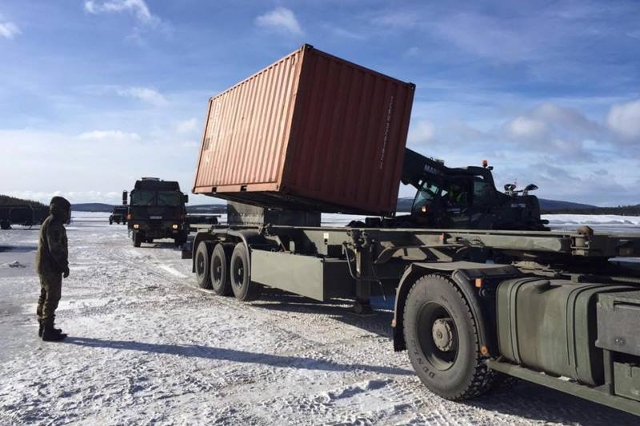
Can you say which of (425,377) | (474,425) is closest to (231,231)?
(425,377)

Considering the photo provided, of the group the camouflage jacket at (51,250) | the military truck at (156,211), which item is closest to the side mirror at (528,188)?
the camouflage jacket at (51,250)

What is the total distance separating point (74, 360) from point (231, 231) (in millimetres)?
4256

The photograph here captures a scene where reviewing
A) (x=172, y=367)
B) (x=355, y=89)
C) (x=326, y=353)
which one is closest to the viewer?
(x=172, y=367)

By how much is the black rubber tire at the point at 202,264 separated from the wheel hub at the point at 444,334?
264 inches

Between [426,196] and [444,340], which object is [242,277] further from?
[444,340]

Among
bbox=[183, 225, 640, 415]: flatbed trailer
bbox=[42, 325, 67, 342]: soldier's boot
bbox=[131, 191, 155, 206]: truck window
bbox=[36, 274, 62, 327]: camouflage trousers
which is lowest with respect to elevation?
bbox=[42, 325, 67, 342]: soldier's boot

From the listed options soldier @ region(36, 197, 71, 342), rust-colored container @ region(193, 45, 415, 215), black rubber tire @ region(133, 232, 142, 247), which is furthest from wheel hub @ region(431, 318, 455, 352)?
black rubber tire @ region(133, 232, 142, 247)

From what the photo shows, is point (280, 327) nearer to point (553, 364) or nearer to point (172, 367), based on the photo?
point (172, 367)

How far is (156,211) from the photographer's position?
21.2 m

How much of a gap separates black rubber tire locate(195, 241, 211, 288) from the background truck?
4 cm

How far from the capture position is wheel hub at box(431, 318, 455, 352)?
4.38 meters

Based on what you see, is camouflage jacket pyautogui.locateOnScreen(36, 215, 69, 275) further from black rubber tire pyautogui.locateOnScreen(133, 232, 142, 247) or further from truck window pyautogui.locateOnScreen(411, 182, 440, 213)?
black rubber tire pyautogui.locateOnScreen(133, 232, 142, 247)

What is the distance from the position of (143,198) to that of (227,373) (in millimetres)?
17634

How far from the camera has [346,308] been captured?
8.49m
